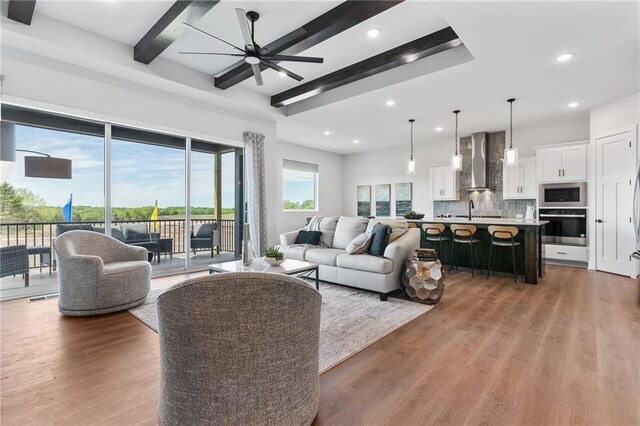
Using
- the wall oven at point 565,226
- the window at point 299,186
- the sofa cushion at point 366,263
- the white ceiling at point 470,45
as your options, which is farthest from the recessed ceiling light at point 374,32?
the wall oven at point 565,226

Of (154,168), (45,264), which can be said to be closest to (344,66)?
(154,168)

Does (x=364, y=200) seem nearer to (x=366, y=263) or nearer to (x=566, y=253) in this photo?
(x=566, y=253)

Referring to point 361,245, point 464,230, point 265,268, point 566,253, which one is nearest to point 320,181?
point 464,230

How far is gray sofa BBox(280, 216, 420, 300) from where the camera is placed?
12.1ft

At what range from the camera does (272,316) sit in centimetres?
121

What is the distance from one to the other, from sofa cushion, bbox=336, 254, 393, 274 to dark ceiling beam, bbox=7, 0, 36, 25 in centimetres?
420

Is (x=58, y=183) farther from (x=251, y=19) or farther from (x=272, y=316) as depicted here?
(x=272, y=316)

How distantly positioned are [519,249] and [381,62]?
143 inches

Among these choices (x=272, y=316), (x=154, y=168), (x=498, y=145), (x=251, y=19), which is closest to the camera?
(x=272, y=316)

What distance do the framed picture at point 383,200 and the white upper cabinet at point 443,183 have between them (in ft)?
4.55

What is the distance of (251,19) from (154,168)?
2936mm

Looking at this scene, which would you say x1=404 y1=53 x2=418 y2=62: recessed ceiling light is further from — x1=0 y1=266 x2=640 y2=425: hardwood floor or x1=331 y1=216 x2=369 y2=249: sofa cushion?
x1=0 y1=266 x2=640 y2=425: hardwood floor

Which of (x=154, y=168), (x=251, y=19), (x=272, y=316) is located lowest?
(x=272, y=316)

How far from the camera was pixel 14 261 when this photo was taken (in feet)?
11.9
